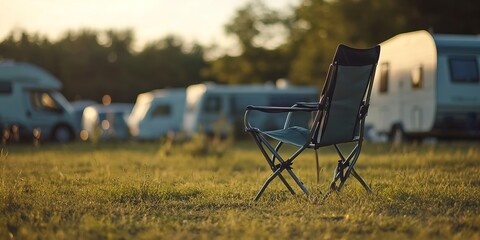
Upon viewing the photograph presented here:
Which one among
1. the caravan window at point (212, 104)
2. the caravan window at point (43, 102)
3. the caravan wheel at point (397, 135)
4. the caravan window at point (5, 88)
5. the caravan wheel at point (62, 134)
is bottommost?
the caravan wheel at point (397, 135)

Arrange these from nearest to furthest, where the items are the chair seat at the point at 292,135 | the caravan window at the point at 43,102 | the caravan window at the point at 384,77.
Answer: the chair seat at the point at 292,135 → the caravan window at the point at 384,77 → the caravan window at the point at 43,102

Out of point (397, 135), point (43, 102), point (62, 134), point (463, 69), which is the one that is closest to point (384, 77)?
point (397, 135)

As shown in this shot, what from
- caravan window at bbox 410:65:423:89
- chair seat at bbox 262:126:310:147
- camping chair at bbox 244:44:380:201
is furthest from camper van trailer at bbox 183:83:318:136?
camping chair at bbox 244:44:380:201

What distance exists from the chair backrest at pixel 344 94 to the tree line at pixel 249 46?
2363 centimetres

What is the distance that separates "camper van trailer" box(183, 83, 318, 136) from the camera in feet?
73.3

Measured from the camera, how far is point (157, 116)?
967 inches

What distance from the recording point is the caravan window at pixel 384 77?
55.8 feet

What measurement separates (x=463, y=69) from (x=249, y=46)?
27651 millimetres

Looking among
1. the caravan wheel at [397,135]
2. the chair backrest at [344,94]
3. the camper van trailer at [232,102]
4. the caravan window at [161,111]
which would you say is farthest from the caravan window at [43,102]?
the chair backrest at [344,94]

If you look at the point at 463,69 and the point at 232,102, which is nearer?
the point at 463,69

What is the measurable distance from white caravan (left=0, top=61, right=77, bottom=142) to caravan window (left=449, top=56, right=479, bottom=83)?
→ 39.2 feet

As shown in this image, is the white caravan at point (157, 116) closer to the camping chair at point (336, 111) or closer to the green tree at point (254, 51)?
the green tree at point (254, 51)

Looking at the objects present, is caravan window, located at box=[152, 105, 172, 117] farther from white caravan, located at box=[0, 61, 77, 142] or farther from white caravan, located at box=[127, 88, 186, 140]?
white caravan, located at box=[0, 61, 77, 142]

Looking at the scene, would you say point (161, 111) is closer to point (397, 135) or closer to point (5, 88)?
point (5, 88)
